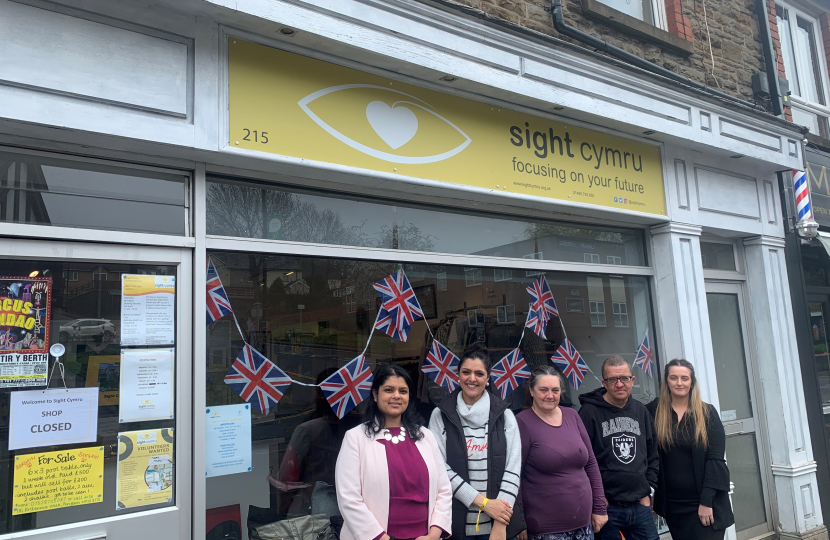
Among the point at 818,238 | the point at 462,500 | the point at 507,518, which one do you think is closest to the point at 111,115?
the point at 462,500

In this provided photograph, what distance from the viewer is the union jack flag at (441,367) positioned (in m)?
4.51

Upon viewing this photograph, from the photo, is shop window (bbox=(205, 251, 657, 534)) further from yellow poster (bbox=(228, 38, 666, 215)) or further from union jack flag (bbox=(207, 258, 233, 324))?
yellow poster (bbox=(228, 38, 666, 215))

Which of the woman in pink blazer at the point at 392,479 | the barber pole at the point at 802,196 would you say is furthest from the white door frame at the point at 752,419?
the woman in pink blazer at the point at 392,479

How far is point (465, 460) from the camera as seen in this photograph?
11.0 feet

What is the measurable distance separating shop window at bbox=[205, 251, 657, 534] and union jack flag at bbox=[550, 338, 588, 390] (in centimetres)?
54

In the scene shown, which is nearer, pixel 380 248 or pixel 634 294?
pixel 380 248

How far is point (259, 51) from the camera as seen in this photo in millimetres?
3520

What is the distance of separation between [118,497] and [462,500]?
1808 millimetres

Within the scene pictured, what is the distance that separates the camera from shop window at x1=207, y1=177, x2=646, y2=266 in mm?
3629

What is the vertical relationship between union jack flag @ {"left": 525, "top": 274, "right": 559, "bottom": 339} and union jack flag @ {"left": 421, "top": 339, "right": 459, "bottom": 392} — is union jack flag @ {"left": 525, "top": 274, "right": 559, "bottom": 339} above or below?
above

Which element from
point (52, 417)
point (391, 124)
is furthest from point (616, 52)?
point (52, 417)

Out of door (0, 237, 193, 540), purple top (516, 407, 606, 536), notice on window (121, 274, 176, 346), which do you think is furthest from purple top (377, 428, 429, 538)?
notice on window (121, 274, 176, 346)

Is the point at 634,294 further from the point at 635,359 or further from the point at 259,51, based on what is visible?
the point at 259,51

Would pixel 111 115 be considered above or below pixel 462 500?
above
